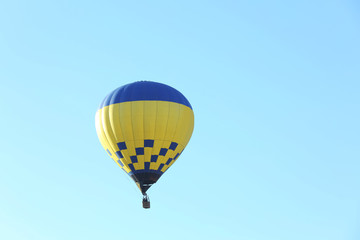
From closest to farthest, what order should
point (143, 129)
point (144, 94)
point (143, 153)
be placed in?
1. point (143, 129)
2. point (143, 153)
3. point (144, 94)

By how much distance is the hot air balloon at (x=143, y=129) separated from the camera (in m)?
50.4

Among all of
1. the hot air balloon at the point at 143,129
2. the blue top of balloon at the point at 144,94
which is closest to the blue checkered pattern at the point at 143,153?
the hot air balloon at the point at 143,129

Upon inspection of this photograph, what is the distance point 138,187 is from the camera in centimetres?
5122

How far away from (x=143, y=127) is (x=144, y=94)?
6.31 ft

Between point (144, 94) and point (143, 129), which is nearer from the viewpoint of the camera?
point (143, 129)

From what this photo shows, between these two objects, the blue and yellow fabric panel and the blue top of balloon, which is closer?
the blue and yellow fabric panel

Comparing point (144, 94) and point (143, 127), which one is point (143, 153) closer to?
point (143, 127)

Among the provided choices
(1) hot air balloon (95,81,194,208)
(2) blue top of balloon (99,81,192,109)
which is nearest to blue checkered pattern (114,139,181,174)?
(1) hot air balloon (95,81,194,208)

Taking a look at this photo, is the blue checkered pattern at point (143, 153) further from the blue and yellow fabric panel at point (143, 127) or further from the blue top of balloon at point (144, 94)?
the blue top of balloon at point (144, 94)

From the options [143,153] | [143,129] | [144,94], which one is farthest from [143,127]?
[144,94]

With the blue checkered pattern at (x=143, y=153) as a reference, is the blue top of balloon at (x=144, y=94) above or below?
above

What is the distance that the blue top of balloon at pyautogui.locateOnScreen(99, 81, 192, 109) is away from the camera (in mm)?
51031

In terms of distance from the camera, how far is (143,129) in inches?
1981

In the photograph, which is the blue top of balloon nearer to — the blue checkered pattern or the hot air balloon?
the hot air balloon
